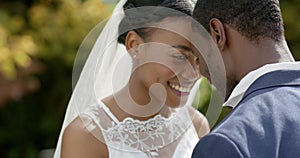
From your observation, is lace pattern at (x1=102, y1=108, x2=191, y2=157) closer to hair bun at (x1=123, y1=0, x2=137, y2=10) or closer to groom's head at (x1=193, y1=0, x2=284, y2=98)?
hair bun at (x1=123, y1=0, x2=137, y2=10)

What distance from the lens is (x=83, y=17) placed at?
6281 mm

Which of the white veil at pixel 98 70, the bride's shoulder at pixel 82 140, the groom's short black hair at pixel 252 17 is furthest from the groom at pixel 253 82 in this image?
the white veil at pixel 98 70

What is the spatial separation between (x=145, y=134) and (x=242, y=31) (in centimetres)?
120

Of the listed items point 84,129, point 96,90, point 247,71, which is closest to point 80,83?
point 96,90

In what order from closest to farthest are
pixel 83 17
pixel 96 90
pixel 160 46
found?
pixel 160 46 < pixel 96 90 < pixel 83 17

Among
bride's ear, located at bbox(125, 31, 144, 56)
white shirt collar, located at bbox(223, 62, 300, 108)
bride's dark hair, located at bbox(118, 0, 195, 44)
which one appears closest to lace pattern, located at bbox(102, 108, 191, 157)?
bride's ear, located at bbox(125, 31, 144, 56)

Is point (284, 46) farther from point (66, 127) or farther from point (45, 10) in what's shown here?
point (45, 10)

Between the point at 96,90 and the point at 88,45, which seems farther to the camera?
the point at 88,45

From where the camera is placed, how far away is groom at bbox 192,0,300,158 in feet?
7.71

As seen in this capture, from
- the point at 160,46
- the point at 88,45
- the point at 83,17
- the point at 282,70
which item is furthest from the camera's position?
the point at 83,17

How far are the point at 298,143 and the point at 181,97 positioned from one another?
1249mm

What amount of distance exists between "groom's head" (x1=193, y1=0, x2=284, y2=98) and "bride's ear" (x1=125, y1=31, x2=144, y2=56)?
0.83 m

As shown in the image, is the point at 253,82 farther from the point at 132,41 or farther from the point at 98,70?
the point at 98,70

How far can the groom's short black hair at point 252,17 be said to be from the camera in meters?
2.63
